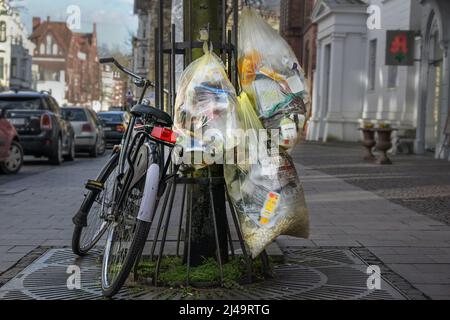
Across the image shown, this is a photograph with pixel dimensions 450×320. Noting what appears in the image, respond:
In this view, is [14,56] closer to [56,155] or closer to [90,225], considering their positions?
[56,155]

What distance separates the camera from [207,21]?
18.1 feet

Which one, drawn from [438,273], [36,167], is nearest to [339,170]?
[36,167]

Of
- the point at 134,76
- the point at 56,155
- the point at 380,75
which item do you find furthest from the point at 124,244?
the point at 380,75

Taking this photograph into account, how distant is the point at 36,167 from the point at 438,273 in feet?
43.8

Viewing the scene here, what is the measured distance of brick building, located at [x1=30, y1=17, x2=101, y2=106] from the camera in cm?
10031

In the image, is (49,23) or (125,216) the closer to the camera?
(125,216)

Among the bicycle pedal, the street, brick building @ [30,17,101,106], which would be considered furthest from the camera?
brick building @ [30,17,101,106]

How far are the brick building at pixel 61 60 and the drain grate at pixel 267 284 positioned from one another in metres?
92.6

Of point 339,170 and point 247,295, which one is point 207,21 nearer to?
point 247,295

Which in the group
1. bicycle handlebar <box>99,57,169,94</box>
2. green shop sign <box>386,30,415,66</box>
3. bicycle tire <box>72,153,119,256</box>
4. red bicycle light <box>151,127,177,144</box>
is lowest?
bicycle tire <box>72,153,119,256</box>

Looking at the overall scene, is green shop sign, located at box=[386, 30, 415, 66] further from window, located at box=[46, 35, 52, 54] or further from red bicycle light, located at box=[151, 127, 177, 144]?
window, located at box=[46, 35, 52, 54]

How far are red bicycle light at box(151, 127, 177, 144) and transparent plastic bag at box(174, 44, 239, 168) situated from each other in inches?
1.5

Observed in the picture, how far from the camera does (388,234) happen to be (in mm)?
7613

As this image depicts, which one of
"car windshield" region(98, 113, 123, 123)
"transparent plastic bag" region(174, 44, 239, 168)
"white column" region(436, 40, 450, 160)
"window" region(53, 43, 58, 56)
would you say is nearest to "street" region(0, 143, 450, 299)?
"transparent plastic bag" region(174, 44, 239, 168)
